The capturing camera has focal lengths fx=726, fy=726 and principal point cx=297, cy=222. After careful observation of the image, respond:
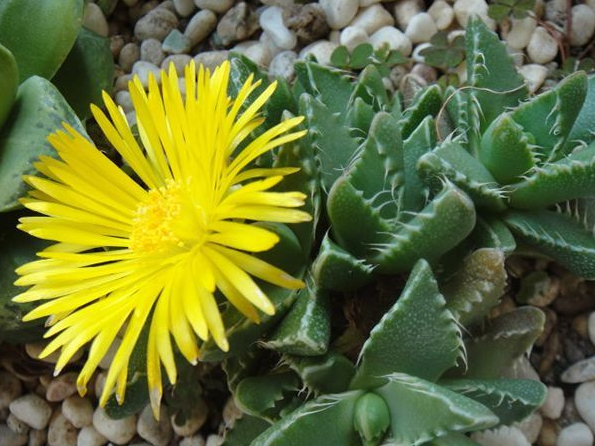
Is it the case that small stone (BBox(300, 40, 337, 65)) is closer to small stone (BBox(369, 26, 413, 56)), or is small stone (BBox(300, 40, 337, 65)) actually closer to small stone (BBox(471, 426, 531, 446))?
small stone (BBox(369, 26, 413, 56))

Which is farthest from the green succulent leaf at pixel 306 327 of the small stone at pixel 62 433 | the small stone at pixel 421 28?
the small stone at pixel 421 28

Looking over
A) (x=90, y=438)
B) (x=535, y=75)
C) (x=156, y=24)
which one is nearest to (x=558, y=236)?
(x=535, y=75)

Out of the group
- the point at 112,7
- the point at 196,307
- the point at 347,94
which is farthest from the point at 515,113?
the point at 112,7

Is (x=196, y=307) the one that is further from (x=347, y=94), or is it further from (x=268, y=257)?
(x=347, y=94)

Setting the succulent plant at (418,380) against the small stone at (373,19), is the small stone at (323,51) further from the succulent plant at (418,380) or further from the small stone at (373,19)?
the succulent plant at (418,380)

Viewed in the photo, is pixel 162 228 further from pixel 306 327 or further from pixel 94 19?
pixel 94 19

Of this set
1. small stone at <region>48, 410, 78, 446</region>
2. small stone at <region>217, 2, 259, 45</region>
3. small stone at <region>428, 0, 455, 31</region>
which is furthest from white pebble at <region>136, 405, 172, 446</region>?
small stone at <region>428, 0, 455, 31</region>
